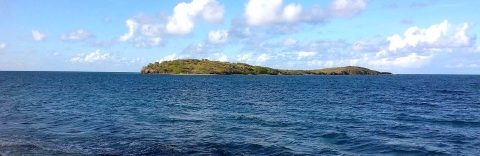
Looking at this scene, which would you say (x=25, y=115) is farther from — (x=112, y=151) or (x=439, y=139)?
(x=439, y=139)

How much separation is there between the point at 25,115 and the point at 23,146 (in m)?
20.9

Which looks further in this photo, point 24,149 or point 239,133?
point 239,133

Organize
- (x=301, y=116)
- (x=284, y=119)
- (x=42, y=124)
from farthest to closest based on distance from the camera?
(x=301, y=116) → (x=284, y=119) → (x=42, y=124)

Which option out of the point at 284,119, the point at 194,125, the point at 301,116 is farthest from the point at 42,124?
the point at 301,116

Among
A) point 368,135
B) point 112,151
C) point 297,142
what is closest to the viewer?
point 112,151

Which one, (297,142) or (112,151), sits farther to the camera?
(297,142)

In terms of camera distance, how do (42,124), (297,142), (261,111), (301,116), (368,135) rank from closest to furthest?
(297,142) → (368,135) → (42,124) → (301,116) → (261,111)

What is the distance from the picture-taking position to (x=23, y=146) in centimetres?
2612

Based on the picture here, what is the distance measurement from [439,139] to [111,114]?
3603cm

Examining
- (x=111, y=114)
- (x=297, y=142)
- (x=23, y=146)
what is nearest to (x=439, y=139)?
(x=297, y=142)

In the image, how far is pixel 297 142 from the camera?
95.5 ft

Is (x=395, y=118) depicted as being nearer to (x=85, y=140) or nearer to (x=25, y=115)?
(x=85, y=140)

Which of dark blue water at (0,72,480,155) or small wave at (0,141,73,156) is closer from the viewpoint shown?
small wave at (0,141,73,156)

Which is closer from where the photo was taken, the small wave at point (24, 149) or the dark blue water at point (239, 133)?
the small wave at point (24, 149)
